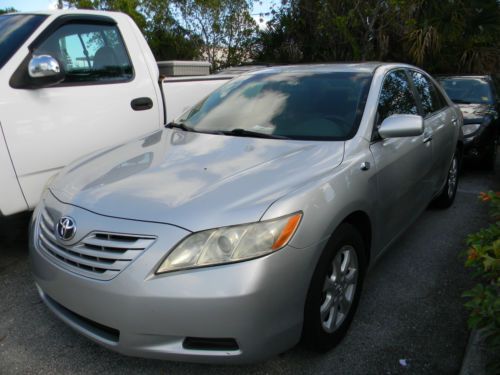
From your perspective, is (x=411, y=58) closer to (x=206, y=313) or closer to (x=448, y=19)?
(x=448, y=19)

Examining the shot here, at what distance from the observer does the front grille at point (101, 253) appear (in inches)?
78.9

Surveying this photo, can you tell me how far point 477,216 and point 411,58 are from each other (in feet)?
20.8

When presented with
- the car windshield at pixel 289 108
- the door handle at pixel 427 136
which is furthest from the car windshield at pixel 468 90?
the car windshield at pixel 289 108

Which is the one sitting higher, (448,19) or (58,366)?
(448,19)

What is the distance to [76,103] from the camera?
3611 mm

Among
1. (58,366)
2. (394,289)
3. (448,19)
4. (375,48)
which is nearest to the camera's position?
(58,366)

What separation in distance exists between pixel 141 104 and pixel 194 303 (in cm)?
265

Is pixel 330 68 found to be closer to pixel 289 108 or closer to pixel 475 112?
pixel 289 108

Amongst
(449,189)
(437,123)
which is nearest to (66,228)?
(437,123)

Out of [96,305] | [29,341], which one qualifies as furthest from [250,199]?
[29,341]

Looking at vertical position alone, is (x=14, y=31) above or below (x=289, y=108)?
above

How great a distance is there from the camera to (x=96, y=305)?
2.04 metres

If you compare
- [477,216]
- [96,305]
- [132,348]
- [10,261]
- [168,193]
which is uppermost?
[168,193]

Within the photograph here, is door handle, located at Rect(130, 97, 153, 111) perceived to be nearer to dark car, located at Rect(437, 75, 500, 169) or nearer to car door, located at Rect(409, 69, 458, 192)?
car door, located at Rect(409, 69, 458, 192)
